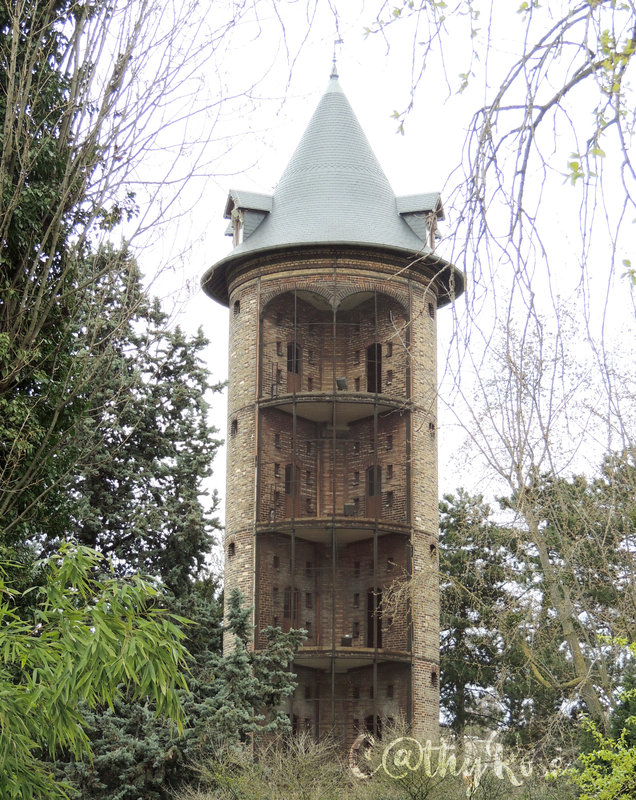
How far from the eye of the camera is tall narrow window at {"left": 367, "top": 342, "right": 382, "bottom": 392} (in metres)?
33.2

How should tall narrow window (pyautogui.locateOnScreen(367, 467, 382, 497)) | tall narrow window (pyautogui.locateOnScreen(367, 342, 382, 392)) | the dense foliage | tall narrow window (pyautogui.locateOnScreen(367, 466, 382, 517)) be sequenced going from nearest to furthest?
1. the dense foliage
2. tall narrow window (pyautogui.locateOnScreen(367, 466, 382, 517))
3. tall narrow window (pyautogui.locateOnScreen(367, 467, 382, 497))
4. tall narrow window (pyautogui.locateOnScreen(367, 342, 382, 392))

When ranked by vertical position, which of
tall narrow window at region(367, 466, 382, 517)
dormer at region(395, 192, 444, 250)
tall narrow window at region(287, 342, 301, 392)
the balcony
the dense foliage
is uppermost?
dormer at region(395, 192, 444, 250)

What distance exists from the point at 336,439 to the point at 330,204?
19.1 feet

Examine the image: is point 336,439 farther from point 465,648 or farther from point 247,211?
point 465,648

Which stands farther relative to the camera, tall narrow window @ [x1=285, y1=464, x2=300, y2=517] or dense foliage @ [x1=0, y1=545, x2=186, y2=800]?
tall narrow window @ [x1=285, y1=464, x2=300, y2=517]

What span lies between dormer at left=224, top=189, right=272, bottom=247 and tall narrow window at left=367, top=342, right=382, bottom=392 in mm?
4298

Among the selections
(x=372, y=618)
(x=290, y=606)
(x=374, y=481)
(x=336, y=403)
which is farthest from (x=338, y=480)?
(x=290, y=606)

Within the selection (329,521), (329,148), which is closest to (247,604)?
(329,521)

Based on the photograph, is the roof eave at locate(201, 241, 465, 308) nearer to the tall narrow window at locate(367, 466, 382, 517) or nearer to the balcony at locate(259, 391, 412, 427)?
the balcony at locate(259, 391, 412, 427)

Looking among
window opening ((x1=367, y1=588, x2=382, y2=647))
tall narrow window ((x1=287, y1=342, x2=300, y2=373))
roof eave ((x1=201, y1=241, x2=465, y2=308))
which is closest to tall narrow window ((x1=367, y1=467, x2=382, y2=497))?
window opening ((x1=367, y1=588, x2=382, y2=647))

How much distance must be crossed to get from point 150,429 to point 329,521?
17.5 ft

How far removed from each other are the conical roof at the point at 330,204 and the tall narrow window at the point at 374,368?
2.95m

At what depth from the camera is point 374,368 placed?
33.8m

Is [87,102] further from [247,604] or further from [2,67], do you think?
[247,604]
